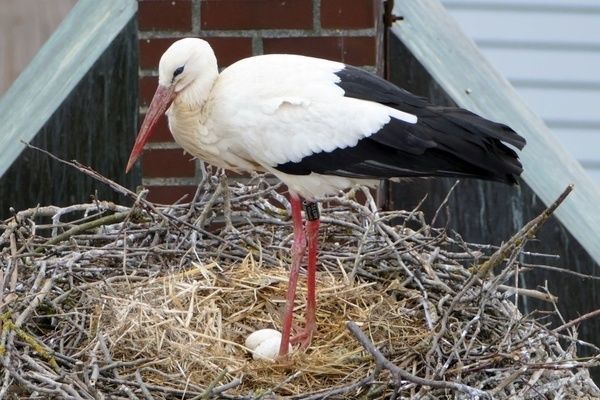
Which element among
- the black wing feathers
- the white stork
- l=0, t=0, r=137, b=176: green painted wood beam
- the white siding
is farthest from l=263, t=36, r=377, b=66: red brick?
the white siding

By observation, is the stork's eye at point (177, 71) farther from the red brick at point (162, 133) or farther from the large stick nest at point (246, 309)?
the red brick at point (162, 133)

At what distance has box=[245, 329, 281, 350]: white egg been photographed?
7.13 m

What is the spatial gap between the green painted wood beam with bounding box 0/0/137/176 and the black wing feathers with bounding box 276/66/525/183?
5.50 feet

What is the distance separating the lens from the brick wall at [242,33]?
8.20 meters

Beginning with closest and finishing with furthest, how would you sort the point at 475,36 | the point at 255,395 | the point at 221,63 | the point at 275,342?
the point at 255,395, the point at 275,342, the point at 221,63, the point at 475,36

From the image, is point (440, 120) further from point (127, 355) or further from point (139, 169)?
point (139, 169)

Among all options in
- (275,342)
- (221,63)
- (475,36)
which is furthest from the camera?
(475,36)

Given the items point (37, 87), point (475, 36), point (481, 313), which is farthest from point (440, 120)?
point (475, 36)

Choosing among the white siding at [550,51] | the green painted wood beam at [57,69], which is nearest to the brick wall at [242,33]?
the green painted wood beam at [57,69]

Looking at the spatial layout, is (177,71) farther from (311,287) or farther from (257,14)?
(257,14)

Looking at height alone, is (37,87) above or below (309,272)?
above

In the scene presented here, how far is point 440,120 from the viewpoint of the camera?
7.00 meters

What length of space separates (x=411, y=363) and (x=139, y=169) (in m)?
1.90

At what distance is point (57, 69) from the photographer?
28.2 ft
